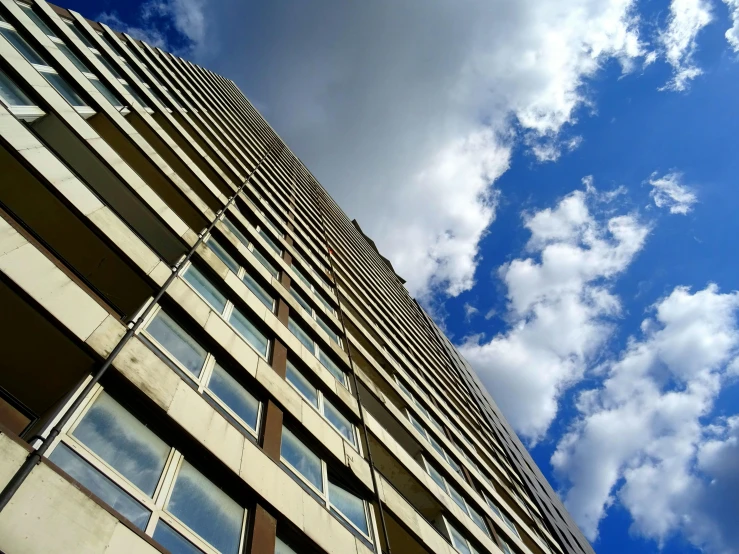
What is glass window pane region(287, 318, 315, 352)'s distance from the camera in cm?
1314

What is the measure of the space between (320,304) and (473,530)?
29.4ft

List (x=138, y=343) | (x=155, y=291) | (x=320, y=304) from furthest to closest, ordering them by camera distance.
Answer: (x=320, y=304), (x=155, y=291), (x=138, y=343)

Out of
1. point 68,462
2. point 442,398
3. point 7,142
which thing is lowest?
point 68,462

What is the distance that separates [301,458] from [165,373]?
3.46 meters

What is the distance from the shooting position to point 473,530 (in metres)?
13.6

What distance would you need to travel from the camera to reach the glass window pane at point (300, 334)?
1314 cm

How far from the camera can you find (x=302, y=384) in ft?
37.1

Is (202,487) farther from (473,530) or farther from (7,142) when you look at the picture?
(473,530)

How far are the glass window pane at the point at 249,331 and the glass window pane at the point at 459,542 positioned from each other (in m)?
Answer: 7.57

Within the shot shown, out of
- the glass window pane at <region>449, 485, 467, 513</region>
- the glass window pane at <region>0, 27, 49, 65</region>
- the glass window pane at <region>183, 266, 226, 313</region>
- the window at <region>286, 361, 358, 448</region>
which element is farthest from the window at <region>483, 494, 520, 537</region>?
the glass window pane at <region>0, 27, 49, 65</region>

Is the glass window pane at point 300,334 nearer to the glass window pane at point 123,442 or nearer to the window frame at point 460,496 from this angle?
the window frame at point 460,496

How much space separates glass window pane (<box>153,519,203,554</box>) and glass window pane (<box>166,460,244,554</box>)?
→ 0.73 ft

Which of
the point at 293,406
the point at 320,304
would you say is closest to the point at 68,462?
the point at 293,406

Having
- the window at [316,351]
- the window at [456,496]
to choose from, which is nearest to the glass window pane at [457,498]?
the window at [456,496]
